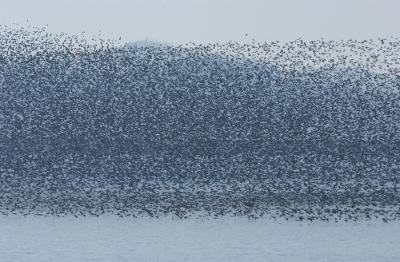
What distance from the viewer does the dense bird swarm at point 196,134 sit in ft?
65.4

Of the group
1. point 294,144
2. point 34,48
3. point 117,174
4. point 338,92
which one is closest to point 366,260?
point 117,174

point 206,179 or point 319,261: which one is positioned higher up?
point 206,179

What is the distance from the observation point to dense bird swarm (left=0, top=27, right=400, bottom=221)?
1994 cm

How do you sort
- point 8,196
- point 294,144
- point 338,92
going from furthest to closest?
1. point 338,92
2. point 294,144
3. point 8,196

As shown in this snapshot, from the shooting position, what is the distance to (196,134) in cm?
2967

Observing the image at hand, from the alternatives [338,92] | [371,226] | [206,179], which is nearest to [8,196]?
[206,179]

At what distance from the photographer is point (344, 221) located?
1697cm

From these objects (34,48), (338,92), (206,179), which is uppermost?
(34,48)

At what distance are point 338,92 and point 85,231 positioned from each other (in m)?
18.8

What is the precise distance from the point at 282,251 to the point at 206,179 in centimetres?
982

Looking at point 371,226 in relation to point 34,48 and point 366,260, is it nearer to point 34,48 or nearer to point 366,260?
point 366,260

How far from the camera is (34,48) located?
34312 millimetres

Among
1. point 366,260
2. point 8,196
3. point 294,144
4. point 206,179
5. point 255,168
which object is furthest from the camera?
point 294,144

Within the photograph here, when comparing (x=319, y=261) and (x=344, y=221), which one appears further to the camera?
(x=344, y=221)
